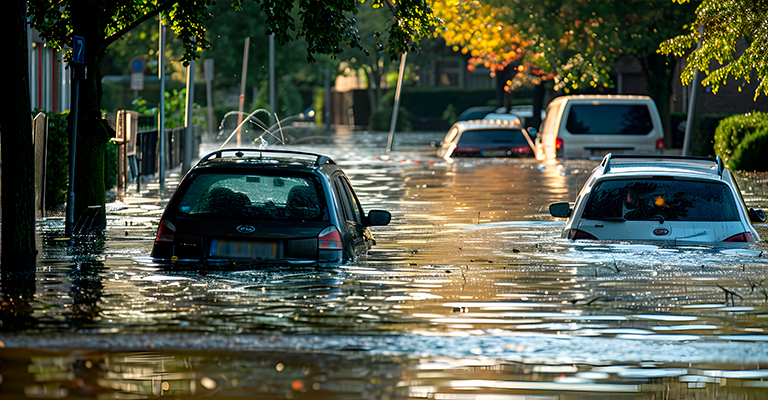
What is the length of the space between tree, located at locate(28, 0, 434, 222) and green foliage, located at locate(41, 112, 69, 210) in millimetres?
2159

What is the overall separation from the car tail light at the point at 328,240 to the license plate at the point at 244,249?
33 cm

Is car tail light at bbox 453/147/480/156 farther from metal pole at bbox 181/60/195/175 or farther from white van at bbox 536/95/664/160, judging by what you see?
metal pole at bbox 181/60/195/175

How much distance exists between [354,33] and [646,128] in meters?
13.8

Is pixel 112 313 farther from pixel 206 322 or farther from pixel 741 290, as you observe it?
pixel 741 290

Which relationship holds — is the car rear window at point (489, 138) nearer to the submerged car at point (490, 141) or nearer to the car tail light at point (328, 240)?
the submerged car at point (490, 141)

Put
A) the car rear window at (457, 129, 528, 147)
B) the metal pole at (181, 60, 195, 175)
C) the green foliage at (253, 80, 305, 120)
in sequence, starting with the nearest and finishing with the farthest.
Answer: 1. the metal pole at (181, 60, 195, 175)
2. the car rear window at (457, 129, 528, 147)
3. the green foliage at (253, 80, 305, 120)

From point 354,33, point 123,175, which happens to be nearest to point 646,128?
point 123,175

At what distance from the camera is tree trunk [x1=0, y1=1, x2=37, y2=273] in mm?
11984

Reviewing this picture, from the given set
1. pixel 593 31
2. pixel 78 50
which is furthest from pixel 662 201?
pixel 593 31

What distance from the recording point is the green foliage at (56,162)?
19844mm

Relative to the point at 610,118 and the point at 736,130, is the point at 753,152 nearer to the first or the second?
the point at 736,130

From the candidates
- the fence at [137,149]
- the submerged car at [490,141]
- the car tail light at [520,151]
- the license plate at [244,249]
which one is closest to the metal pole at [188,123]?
the fence at [137,149]

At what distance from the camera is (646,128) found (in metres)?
29.8

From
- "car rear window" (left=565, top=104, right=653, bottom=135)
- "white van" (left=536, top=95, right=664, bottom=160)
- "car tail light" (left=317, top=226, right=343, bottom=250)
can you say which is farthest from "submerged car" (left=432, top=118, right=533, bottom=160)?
"car tail light" (left=317, top=226, right=343, bottom=250)
